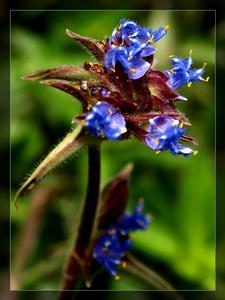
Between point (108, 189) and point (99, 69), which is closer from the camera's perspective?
point (99, 69)

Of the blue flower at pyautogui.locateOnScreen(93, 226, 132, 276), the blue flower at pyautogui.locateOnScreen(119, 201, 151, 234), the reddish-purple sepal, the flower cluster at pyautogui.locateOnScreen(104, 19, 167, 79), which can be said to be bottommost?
the blue flower at pyautogui.locateOnScreen(93, 226, 132, 276)

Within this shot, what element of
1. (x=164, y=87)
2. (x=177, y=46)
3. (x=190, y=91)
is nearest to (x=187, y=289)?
(x=190, y=91)

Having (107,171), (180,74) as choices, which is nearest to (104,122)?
(180,74)

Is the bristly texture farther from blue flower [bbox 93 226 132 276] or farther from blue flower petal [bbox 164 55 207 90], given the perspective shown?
blue flower [bbox 93 226 132 276]

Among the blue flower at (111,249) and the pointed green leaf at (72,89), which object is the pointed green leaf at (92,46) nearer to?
the pointed green leaf at (72,89)

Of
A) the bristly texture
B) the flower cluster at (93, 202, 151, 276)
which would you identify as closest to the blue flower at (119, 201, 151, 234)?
the flower cluster at (93, 202, 151, 276)

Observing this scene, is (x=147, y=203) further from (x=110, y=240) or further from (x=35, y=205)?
(x=110, y=240)
